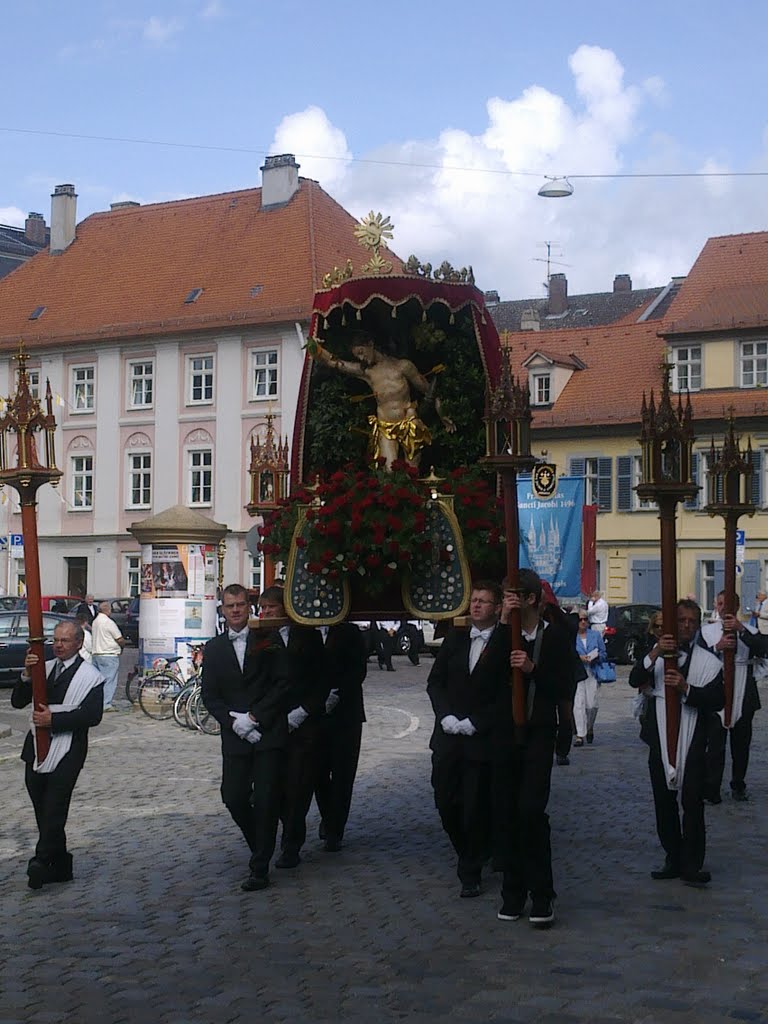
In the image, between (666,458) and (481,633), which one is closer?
(481,633)

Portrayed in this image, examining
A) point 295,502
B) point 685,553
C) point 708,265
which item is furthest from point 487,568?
point 708,265

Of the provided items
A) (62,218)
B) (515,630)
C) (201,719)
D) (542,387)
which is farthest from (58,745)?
(62,218)

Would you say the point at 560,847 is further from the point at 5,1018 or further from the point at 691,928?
the point at 5,1018

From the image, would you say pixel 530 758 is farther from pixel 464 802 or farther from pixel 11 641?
pixel 11 641

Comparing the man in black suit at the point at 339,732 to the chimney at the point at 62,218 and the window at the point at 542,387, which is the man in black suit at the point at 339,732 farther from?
the chimney at the point at 62,218

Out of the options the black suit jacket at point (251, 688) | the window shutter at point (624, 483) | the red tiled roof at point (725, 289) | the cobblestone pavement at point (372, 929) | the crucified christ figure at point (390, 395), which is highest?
the red tiled roof at point (725, 289)

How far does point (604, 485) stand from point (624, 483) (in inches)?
31.3

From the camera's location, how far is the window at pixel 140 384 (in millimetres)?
56281

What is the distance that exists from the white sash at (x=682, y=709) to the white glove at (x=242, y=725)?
2465mm

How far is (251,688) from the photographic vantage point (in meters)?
10.5

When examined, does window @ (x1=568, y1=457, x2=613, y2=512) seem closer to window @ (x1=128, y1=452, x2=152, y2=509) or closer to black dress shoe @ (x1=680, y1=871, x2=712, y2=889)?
window @ (x1=128, y1=452, x2=152, y2=509)

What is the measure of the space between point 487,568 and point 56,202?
54201 mm

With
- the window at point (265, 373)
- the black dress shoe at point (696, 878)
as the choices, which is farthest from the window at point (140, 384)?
the black dress shoe at point (696, 878)

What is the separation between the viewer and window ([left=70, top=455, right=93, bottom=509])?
2251 inches
